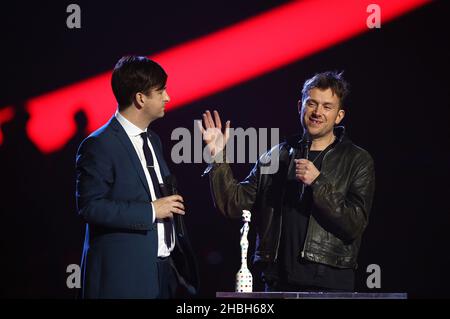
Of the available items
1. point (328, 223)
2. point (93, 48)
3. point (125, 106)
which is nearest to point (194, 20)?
point (93, 48)

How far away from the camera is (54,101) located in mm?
3482

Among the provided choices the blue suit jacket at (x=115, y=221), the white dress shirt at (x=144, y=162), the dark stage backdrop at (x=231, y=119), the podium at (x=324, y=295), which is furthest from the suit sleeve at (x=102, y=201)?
the dark stage backdrop at (x=231, y=119)

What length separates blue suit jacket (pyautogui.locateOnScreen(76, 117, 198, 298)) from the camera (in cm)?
224

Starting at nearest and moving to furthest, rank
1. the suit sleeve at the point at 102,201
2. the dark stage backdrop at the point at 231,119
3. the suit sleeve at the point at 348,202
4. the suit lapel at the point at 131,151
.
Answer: the suit sleeve at the point at 102,201 < the suit lapel at the point at 131,151 < the suit sleeve at the point at 348,202 < the dark stage backdrop at the point at 231,119

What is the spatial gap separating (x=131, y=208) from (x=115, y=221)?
7 centimetres

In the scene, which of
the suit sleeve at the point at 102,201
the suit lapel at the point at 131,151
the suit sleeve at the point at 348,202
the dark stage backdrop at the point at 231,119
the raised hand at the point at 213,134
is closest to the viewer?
the suit sleeve at the point at 102,201

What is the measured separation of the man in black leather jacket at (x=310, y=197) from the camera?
2.59m

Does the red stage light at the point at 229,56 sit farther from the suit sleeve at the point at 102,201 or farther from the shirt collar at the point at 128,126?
the suit sleeve at the point at 102,201

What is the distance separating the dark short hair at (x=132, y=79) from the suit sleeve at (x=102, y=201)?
23 cm

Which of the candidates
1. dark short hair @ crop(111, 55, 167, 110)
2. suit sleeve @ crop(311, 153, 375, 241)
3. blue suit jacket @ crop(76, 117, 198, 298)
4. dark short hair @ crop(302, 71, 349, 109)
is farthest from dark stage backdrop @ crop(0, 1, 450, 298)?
blue suit jacket @ crop(76, 117, 198, 298)

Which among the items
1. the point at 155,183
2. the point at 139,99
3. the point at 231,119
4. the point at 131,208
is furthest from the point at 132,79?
the point at 231,119

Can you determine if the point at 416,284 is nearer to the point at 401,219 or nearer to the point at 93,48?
the point at 401,219

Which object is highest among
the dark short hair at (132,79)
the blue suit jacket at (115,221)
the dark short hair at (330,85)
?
the dark short hair at (330,85)

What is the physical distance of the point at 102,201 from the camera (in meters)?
2.23
